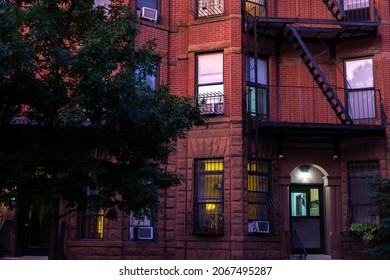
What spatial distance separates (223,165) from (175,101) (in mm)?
5400

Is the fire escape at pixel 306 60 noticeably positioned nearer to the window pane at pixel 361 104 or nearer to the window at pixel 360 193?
the window pane at pixel 361 104

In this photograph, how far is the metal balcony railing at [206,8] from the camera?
17047 mm

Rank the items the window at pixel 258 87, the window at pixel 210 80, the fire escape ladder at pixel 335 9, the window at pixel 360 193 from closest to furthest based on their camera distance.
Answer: the fire escape ladder at pixel 335 9
the window at pixel 360 193
the window at pixel 210 80
the window at pixel 258 87

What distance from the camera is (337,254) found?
627 inches

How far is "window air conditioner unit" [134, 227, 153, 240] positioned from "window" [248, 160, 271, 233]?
277 cm

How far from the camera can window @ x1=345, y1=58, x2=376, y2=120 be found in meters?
16.9

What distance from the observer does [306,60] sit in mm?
16297

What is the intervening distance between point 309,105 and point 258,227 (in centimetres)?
406

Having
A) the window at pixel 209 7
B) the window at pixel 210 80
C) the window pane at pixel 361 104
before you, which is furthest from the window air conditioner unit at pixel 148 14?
the window pane at pixel 361 104

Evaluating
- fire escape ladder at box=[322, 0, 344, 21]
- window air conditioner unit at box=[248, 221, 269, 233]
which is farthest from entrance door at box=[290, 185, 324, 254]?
fire escape ladder at box=[322, 0, 344, 21]

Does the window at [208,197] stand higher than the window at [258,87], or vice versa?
the window at [258,87]

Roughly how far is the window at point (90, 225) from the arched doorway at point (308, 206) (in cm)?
567

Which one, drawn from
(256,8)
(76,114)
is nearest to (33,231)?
(76,114)

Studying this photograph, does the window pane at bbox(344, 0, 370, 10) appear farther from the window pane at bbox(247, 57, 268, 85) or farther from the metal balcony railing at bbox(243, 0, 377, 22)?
the window pane at bbox(247, 57, 268, 85)
